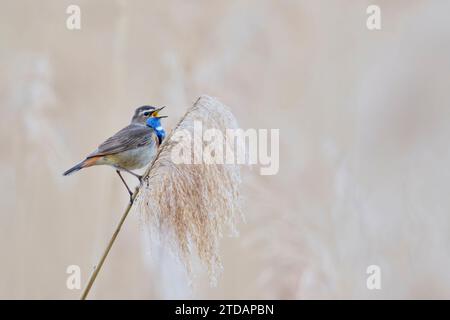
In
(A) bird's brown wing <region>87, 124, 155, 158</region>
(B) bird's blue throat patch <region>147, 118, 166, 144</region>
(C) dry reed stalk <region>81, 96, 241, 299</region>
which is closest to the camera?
(C) dry reed stalk <region>81, 96, 241, 299</region>

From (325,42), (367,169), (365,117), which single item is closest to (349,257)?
→ (367,169)

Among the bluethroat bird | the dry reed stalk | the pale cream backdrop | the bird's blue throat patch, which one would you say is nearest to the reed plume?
the dry reed stalk

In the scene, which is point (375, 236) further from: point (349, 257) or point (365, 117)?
point (365, 117)

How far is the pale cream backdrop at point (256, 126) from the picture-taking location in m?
3.77

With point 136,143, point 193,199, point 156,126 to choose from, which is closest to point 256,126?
point 156,126

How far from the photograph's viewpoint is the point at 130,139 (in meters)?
3.83

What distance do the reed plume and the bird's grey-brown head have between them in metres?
1.21

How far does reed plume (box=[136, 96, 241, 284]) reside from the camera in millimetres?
2357

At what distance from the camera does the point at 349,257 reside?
3.73 m

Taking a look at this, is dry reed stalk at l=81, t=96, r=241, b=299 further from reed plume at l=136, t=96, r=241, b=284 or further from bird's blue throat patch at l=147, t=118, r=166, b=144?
bird's blue throat patch at l=147, t=118, r=166, b=144

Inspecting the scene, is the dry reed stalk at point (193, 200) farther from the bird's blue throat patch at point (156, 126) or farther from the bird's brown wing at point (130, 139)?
the bird's blue throat patch at point (156, 126)

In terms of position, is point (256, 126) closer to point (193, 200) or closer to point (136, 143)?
point (136, 143)

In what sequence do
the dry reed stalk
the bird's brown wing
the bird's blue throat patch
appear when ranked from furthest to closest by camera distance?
the bird's blue throat patch, the bird's brown wing, the dry reed stalk

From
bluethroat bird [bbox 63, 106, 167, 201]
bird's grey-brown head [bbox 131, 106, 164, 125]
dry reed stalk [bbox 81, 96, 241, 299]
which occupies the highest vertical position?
bird's grey-brown head [bbox 131, 106, 164, 125]
